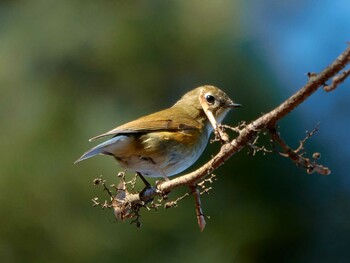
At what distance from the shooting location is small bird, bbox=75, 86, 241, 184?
309 centimetres

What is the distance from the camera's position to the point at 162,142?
3178mm

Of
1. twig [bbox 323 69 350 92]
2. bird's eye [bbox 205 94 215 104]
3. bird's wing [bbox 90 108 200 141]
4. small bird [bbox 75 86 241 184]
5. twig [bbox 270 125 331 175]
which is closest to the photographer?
twig [bbox 323 69 350 92]

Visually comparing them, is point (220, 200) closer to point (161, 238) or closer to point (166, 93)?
point (161, 238)

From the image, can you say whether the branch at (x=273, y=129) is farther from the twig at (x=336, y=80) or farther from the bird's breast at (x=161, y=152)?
the bird's breast at (x=161, y=152)

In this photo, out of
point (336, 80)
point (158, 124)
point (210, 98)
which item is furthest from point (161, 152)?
point (336, 80)

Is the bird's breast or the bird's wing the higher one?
the bird's wing

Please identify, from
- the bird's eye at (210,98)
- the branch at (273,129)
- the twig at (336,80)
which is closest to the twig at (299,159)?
the branch at (273,129)

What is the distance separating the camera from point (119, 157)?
3127mm

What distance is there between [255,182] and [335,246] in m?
1.16

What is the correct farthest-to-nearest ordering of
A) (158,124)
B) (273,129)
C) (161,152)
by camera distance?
(158,124)
(161,152)
(273,129)

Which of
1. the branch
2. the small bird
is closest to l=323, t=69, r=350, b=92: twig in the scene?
the branch

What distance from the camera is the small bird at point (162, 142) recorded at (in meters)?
3.09

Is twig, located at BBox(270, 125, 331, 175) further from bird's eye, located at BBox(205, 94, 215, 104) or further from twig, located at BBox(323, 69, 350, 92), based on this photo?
bird's eye, located at BBox(205, 94, 215, 104)

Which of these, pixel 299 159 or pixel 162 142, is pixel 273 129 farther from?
pixel 162 142
